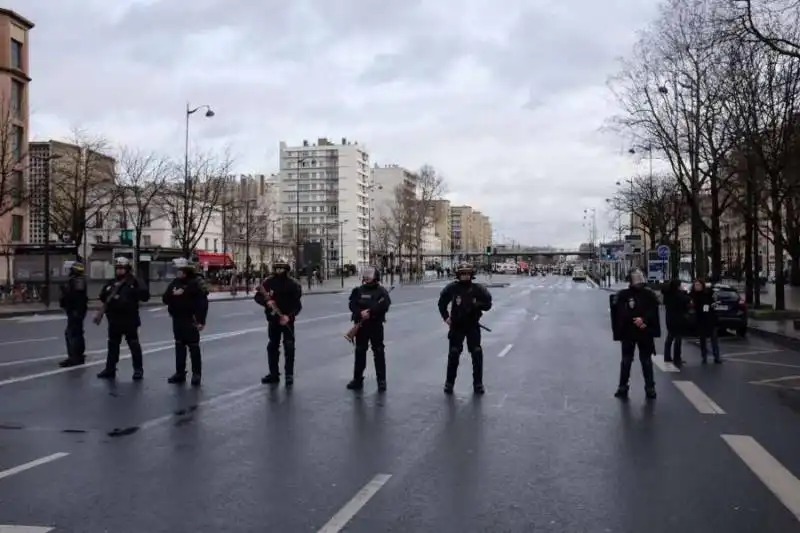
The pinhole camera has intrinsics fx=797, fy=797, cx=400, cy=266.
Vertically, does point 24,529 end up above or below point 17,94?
below

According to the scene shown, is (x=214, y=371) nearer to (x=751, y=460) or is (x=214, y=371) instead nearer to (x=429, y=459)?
(x=429, y=459)

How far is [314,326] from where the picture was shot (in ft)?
79.9

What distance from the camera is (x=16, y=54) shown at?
202ft

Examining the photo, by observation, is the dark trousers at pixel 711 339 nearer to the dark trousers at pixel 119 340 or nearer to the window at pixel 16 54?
the dark trousers at pixel 119 340

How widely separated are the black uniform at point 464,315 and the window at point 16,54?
60.1m

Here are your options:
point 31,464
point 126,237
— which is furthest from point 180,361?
point 126,237

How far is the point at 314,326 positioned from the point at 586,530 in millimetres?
19558

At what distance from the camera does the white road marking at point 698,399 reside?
9910mm

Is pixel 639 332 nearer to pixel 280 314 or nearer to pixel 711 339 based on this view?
pixel 280 314

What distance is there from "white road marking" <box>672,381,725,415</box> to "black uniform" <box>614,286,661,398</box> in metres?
0.59

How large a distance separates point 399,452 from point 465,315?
3.71m

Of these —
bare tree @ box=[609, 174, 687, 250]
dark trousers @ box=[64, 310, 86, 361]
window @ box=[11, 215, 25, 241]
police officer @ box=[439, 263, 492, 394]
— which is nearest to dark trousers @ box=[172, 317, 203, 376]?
dark trousers @ box=[64, 310, 86, 361]

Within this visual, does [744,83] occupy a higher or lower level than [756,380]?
higher

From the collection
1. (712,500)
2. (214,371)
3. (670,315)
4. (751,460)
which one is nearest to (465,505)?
(712,500)
